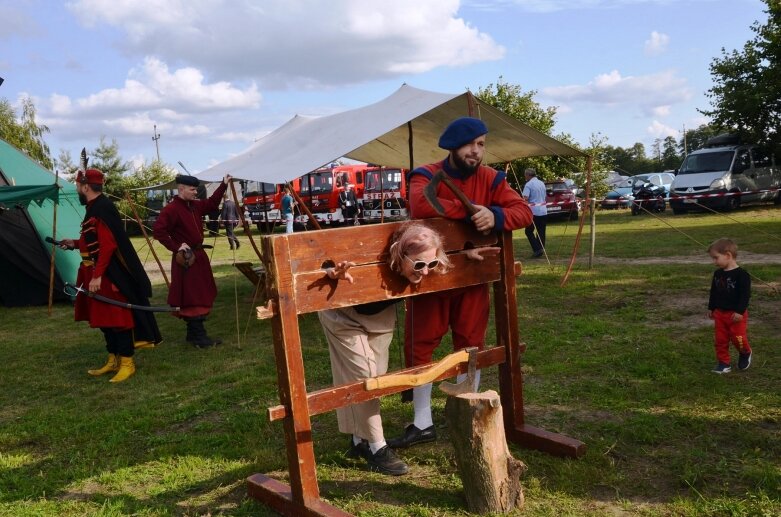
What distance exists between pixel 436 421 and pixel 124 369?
118 inches

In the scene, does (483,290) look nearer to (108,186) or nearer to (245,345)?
(245,345)

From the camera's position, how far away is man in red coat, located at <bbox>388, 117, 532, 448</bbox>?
3510 mm

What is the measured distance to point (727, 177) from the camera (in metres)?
18.8

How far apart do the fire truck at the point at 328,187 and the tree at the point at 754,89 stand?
38.0ft

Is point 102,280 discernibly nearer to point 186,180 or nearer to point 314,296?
point 186,180

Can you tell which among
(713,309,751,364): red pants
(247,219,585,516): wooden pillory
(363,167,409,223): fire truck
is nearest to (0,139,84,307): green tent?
(247,219,585,516): wooden pillory

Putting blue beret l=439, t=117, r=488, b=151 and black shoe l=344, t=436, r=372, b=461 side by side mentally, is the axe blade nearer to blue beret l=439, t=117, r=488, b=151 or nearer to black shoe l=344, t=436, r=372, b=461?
black shoe l=344, t=436, r=372, b=461

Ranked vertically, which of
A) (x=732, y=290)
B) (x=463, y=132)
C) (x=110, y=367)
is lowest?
(x=110, y=367)

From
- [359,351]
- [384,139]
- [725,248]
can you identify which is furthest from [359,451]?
[384,139]

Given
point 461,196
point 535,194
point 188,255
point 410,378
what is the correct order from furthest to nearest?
point 535,194
point 188,255
point 461,196
point 410,378

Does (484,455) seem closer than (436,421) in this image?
Yes

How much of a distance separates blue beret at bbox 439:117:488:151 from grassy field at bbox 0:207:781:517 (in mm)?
1692

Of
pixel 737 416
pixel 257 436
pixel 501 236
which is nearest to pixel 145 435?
pixel 257 436

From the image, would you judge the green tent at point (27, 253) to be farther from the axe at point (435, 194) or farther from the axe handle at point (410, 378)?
the axe handle at point (410, 378)
